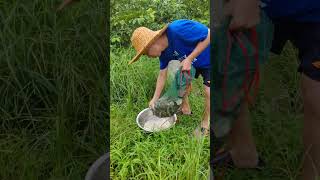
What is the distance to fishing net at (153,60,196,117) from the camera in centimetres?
184

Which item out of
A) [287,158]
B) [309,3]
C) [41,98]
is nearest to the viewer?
[309,3]

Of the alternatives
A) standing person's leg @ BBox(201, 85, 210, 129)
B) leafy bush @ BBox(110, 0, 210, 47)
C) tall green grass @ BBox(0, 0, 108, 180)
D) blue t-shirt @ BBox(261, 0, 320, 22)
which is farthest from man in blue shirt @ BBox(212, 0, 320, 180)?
tall green grass @ BBox(0, 0, 108, 180)

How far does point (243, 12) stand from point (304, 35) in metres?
0.23

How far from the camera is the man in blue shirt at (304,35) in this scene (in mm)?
1808

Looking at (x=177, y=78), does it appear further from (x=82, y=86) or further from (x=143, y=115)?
(x=82, y=86)

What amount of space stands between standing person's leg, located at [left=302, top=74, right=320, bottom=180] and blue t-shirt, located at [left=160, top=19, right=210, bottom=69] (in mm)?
357

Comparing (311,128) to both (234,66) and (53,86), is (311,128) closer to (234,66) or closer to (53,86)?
(234,66)

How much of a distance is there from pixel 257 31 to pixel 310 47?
0.83 feet

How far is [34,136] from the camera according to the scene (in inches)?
90.6

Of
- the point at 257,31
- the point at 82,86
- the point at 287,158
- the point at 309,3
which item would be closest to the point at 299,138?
the point at 287,158

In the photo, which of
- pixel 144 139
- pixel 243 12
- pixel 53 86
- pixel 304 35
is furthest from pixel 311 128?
pixel 53 86

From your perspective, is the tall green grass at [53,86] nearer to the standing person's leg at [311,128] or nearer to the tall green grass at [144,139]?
the tall green grass at [144,139]

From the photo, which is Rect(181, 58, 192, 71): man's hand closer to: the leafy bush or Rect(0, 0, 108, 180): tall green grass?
the leafy bush

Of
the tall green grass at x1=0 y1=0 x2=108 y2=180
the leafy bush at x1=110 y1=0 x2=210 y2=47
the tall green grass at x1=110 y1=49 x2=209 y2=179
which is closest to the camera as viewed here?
the leafy bush at x1=110 y1=0 x2=210 y2=47
